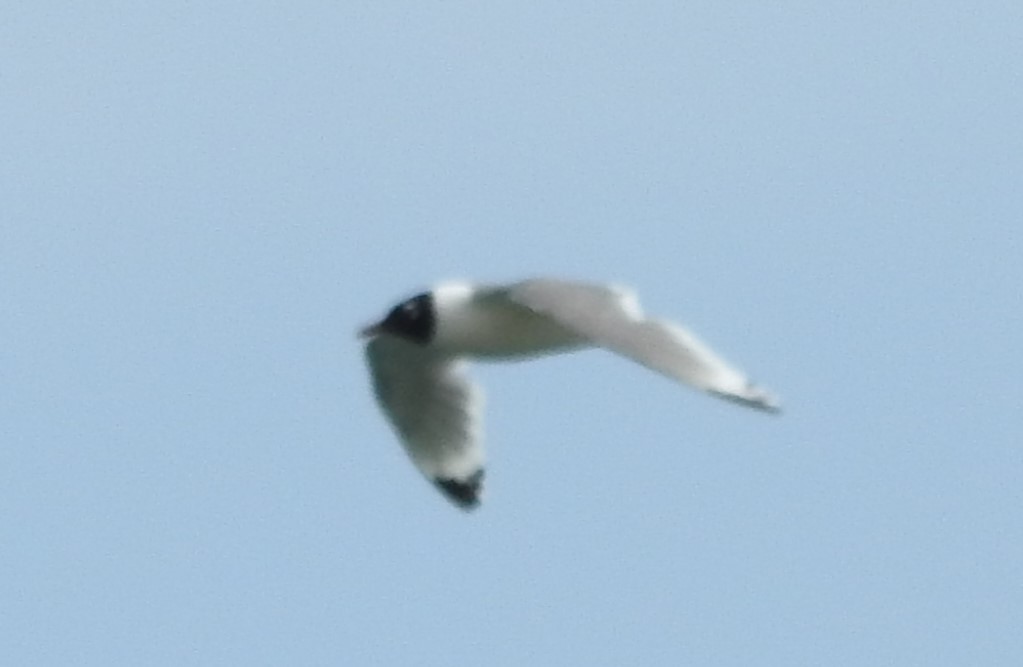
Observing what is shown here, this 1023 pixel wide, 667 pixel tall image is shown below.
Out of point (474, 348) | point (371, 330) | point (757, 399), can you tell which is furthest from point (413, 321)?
point (757, 399)

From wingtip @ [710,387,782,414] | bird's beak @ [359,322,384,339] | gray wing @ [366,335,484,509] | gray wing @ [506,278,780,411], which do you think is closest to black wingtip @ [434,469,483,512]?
gray wing @ [366,335,484,509]

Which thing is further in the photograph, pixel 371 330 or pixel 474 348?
pixel 371 330

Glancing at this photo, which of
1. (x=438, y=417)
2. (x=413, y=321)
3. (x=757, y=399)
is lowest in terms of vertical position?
(x=757, y=399)

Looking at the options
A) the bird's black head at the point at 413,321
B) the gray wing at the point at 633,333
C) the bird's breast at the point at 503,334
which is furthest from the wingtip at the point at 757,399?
the bird's black head at the point at 413,321

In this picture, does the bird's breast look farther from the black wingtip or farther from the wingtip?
the wingtip

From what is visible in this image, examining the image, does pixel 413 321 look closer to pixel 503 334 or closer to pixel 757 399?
pixel 503 334

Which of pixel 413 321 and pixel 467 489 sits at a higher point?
pixel 413 321

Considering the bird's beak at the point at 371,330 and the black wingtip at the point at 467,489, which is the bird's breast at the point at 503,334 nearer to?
the bird's beak at the point at 371,330
